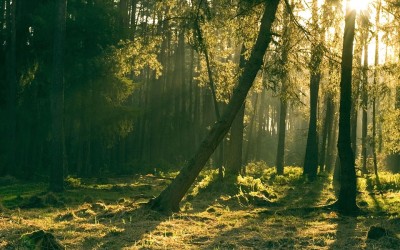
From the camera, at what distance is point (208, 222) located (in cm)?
1309

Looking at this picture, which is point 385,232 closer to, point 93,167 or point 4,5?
point 93,167

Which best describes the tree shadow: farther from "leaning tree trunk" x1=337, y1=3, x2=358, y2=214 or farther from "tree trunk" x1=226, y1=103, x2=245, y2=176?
"tree trunk" x1=226, y1=103, x2=245, y2=176

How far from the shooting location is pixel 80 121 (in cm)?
2895

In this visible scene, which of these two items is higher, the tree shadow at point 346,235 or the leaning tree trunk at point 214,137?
the leaning tree trunk at point 214,137

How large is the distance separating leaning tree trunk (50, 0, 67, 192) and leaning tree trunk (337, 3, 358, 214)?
1108 cm

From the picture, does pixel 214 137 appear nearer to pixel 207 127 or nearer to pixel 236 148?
pixel 207 127

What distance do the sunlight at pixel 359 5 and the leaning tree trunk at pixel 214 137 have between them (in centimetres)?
242

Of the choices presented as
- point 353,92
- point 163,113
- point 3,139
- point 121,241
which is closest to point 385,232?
point 121,241

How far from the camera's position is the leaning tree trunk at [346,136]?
14.4 m

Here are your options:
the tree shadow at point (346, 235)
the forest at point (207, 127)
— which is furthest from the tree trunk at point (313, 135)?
the tree shadow at point (346, 235)

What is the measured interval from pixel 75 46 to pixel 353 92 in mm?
16544

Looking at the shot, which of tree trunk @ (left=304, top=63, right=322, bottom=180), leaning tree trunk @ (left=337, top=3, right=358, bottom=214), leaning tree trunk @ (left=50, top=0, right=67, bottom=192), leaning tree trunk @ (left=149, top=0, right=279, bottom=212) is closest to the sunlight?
leaning tree trunk @ (left=337, top=3, right=358, bottom=214)

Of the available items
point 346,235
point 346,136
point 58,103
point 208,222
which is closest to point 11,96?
point 58,103

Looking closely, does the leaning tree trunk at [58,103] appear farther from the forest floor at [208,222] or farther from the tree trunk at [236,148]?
Answer: the tree trunk at [236,148]
